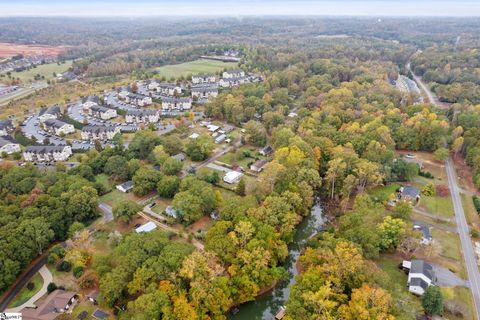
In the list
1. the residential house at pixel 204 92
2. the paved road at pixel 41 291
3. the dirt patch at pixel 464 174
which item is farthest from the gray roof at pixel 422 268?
the residential house at pixel 204 92

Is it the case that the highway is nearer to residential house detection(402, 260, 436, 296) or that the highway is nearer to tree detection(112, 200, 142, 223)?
residential house detection(402, 260, 436, 296)

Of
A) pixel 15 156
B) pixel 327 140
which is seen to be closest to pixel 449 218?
pixel 327 140

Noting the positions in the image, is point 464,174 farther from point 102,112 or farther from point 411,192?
point 102,112

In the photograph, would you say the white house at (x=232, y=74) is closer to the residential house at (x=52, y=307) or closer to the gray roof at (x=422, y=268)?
the gray roof at (x=422, y=268)

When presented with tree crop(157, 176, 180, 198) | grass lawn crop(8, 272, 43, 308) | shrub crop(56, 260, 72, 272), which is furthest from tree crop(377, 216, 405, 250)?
grass lawn crop(8, 272, 43, 308)

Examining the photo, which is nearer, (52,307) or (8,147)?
(52,307)

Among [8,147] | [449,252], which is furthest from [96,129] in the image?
[449,252]
